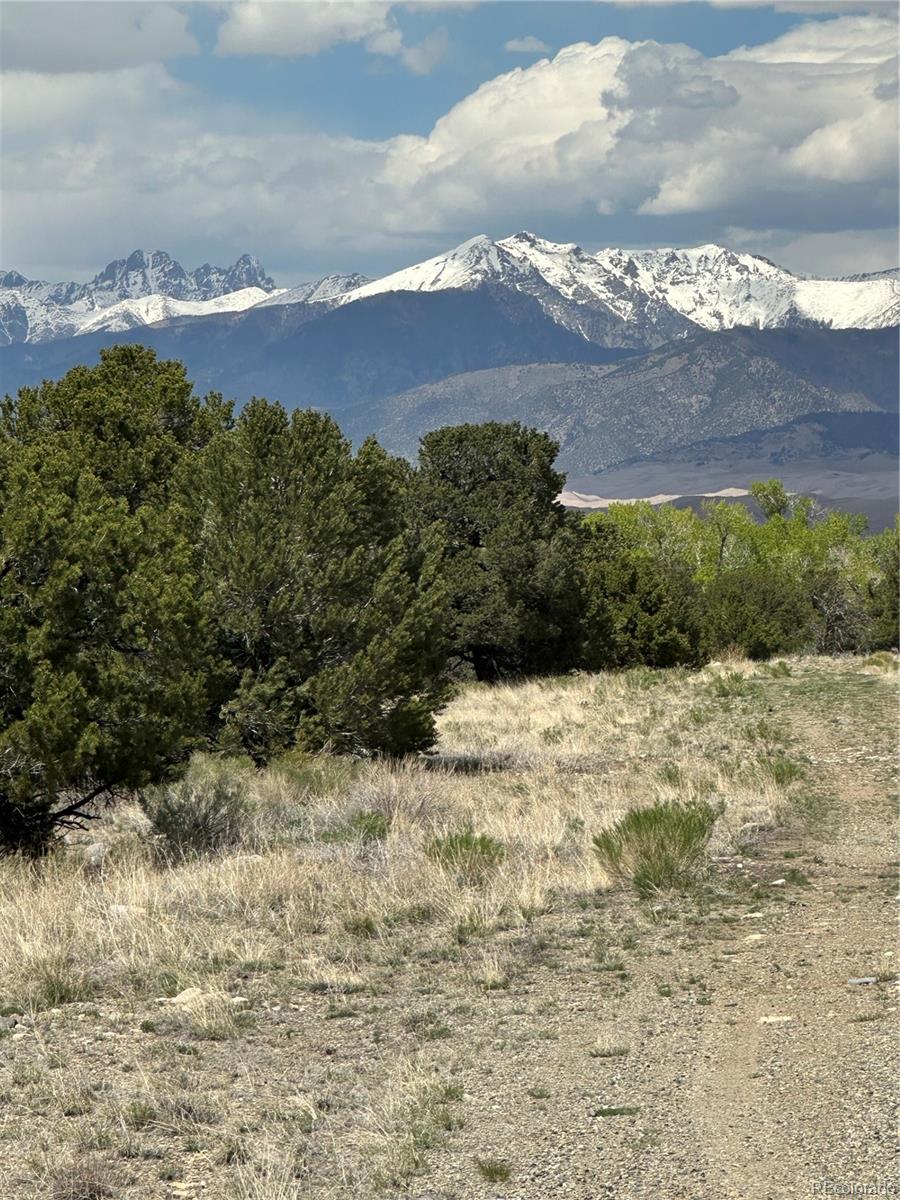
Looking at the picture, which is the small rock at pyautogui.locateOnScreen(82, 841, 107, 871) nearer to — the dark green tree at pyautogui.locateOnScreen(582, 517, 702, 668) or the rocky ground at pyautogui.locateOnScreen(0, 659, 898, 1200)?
the rocky ground at pyautogui.locateOnScreen(0, 659, 898, 1200)

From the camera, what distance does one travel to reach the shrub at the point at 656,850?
31.8 feet

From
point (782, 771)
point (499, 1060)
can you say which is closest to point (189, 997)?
point (499, 1060)

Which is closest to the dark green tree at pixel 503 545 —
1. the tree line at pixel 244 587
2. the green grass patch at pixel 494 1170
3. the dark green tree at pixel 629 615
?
the tree line at pixel 244 587

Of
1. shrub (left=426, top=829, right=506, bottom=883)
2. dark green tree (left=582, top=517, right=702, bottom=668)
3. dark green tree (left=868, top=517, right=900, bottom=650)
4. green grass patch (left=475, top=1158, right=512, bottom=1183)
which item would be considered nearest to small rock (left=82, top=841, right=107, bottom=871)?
shrub (left=426, top=829, right=506, bottom=883)

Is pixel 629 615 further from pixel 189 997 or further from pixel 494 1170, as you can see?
pixel 494 1170

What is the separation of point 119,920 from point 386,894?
190cm

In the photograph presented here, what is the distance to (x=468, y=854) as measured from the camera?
10.2 m

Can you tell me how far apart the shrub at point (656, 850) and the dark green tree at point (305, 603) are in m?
8.32

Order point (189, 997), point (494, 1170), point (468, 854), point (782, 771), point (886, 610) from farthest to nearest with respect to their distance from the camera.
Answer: point (886, 610) < point (782, 771) < point (468, 854) < point (189, 997) < point (494, 1170)

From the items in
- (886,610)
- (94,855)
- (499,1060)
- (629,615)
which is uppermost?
(499,1060)

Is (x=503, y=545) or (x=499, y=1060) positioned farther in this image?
(x=503, y=545)

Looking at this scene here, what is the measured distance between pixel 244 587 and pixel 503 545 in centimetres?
1846

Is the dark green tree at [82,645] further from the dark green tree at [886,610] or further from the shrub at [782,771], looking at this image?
the dark green tree at [886,610]

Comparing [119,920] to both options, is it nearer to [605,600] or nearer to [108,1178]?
[108,1178]
